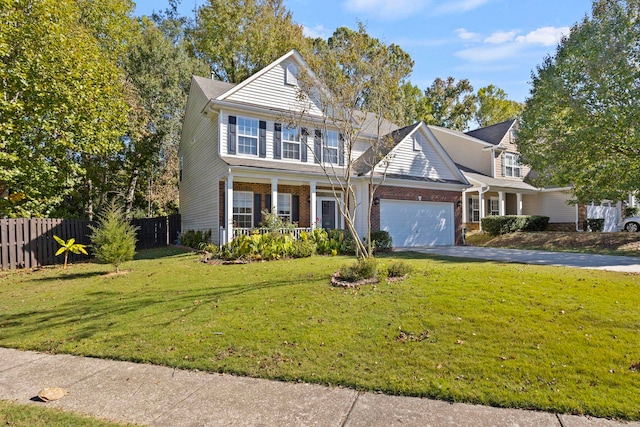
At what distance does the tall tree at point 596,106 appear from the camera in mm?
13648

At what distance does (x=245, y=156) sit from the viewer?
14977 millimetres

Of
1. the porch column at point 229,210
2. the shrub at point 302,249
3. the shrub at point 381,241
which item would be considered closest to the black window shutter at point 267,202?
the porch column at point 229,210

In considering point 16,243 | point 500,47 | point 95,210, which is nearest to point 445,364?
point 16,243

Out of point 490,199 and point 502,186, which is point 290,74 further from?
point 490,199

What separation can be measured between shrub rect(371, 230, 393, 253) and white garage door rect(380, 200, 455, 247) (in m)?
1.57

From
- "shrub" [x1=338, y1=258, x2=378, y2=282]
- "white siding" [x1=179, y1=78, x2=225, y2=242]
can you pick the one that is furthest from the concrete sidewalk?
"white siding" [x1=179, y1=78, x2=225, y2=242]

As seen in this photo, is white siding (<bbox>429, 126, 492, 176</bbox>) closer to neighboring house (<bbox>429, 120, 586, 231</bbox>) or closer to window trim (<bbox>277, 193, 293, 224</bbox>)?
neighboring house (<bbox>429, 120, 586, 231</bbox>)

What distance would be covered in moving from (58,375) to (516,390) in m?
4.94

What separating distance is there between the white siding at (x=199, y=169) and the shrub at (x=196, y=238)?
326 mm

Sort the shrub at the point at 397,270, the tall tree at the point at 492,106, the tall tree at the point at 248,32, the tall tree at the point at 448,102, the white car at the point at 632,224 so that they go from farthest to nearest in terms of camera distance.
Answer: the tall tree at the point at 492,106 < the tall tree at the point at 448,102 < the tall tree at the point at 248,32 < the white car at the point at 632,224 < the shrub at the point at 397,270

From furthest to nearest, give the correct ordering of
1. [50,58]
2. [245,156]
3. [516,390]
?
1. [245,156]
2. [50,58]
3. [516,390]

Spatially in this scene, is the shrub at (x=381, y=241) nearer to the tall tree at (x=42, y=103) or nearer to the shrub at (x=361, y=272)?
the shrub at (x=361, y=272)

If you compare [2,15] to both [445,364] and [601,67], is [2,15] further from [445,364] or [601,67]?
[601,67]

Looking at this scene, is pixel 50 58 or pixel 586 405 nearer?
pixel 586 405
